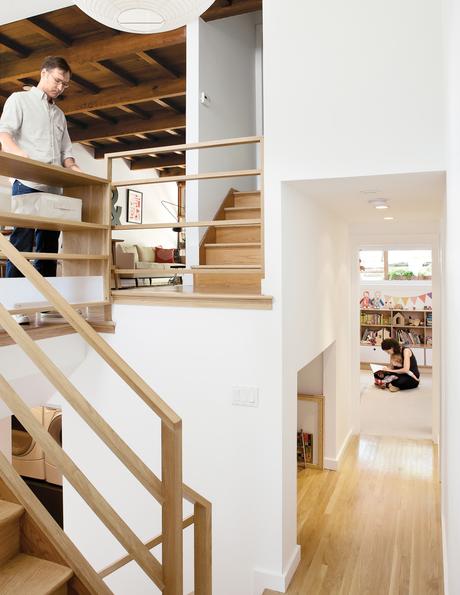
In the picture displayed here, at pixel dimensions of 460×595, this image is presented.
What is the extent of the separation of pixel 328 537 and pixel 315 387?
5.43ft

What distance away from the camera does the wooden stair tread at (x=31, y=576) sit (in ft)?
5.13

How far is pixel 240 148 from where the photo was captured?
5637 millimetres

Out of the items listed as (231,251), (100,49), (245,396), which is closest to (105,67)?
(100,49)

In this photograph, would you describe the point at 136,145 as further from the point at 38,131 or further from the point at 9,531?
the point at 9,531

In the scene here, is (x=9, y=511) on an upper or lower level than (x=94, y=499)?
lower

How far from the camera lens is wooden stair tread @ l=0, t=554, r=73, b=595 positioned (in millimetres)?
1563

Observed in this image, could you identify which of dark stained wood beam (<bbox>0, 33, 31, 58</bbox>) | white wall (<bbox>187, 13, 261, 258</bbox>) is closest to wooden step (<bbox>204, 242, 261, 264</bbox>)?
white wall (<bbox>187, 13, 261, 258</bbox>)

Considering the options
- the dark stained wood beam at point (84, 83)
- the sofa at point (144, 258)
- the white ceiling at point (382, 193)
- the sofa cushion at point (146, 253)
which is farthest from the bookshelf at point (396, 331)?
the dark stained wood beam at point (84, 83)

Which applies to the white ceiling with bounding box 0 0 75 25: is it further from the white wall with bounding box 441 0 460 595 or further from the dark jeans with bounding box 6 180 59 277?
the white wall with bounding box 441 0 460 595

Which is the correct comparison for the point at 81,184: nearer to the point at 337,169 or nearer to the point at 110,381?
the point at 110,381

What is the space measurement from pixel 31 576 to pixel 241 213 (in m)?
3.82

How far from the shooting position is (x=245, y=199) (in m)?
5.25

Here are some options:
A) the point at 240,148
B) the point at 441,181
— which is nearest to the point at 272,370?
the point at 441,181

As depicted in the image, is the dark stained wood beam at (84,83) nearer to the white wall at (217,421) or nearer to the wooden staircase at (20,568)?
the white wall at (217,421)
